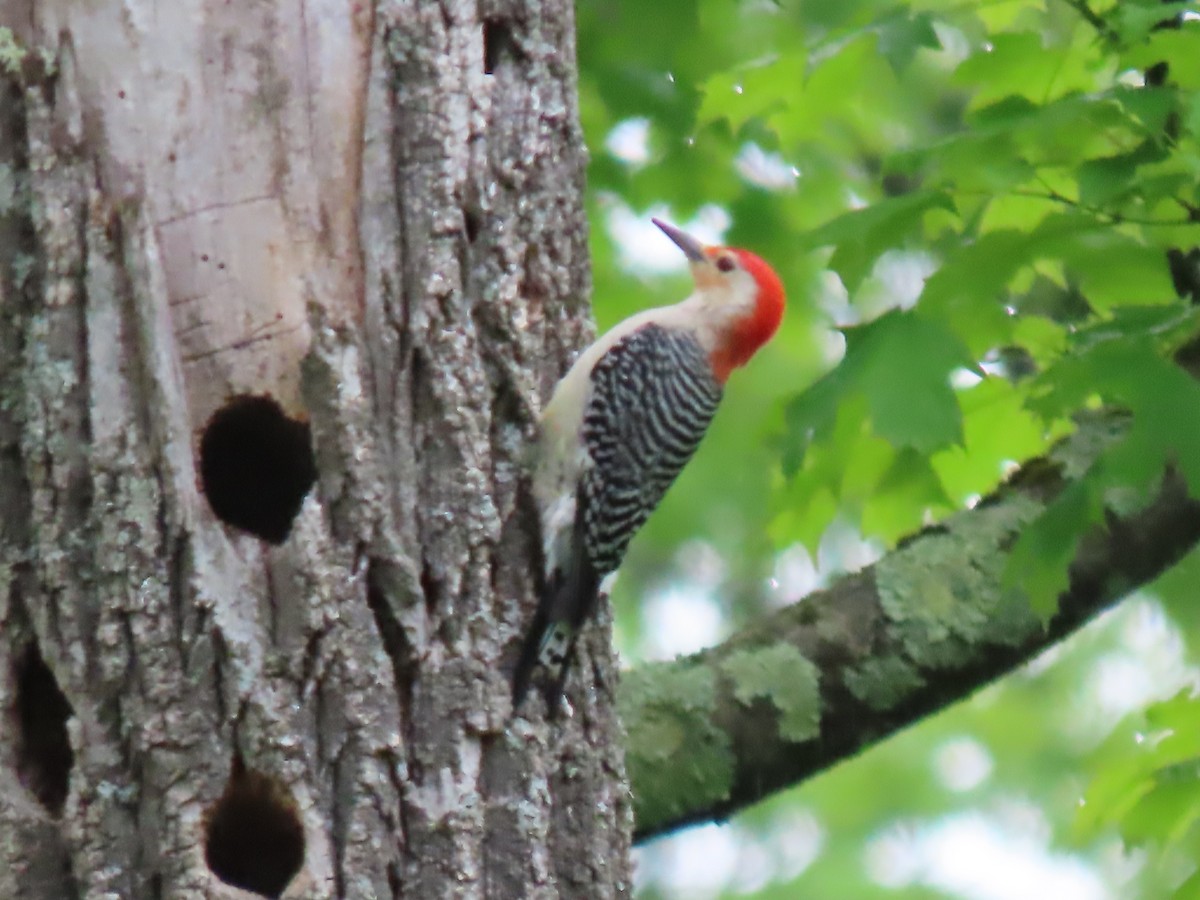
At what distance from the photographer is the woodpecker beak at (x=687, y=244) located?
4820 mm

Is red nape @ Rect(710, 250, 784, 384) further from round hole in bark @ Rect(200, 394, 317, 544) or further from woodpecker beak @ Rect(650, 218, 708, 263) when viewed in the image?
round hole in bark @ Rect(200, 394, 317, 544)

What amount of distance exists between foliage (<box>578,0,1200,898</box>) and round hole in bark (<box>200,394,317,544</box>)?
1059 millimetres

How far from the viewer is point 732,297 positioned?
4820 millimetres

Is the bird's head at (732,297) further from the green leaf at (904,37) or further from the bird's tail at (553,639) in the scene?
the bird's tail at (553,639)

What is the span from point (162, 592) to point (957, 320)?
1.95m

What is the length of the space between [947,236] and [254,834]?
204 cm

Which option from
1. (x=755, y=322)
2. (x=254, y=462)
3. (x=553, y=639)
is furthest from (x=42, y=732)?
(x=755, y=322)

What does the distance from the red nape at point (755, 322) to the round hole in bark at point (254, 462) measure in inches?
79.9

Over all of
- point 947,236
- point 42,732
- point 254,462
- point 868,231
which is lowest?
point 42,732

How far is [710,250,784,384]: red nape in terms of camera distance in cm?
472

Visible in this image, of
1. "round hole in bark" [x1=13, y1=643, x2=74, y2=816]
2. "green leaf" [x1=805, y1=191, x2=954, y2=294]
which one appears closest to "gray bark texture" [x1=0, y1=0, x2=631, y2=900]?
"round hole in bark" [x1=13, y1=643, x2=74, y2=816]

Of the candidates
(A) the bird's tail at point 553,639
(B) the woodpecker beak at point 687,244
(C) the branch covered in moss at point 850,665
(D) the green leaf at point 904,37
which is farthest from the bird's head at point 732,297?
(A) the bird's tail at point 553,639

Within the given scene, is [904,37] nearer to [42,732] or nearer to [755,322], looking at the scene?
[755,322]

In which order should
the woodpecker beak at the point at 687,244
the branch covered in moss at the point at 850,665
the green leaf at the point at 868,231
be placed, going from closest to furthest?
the green leaf at the point at 868,231 < the branch covered in moss at the point at 850,665 < the woodpecker beak at the point at 687,244
